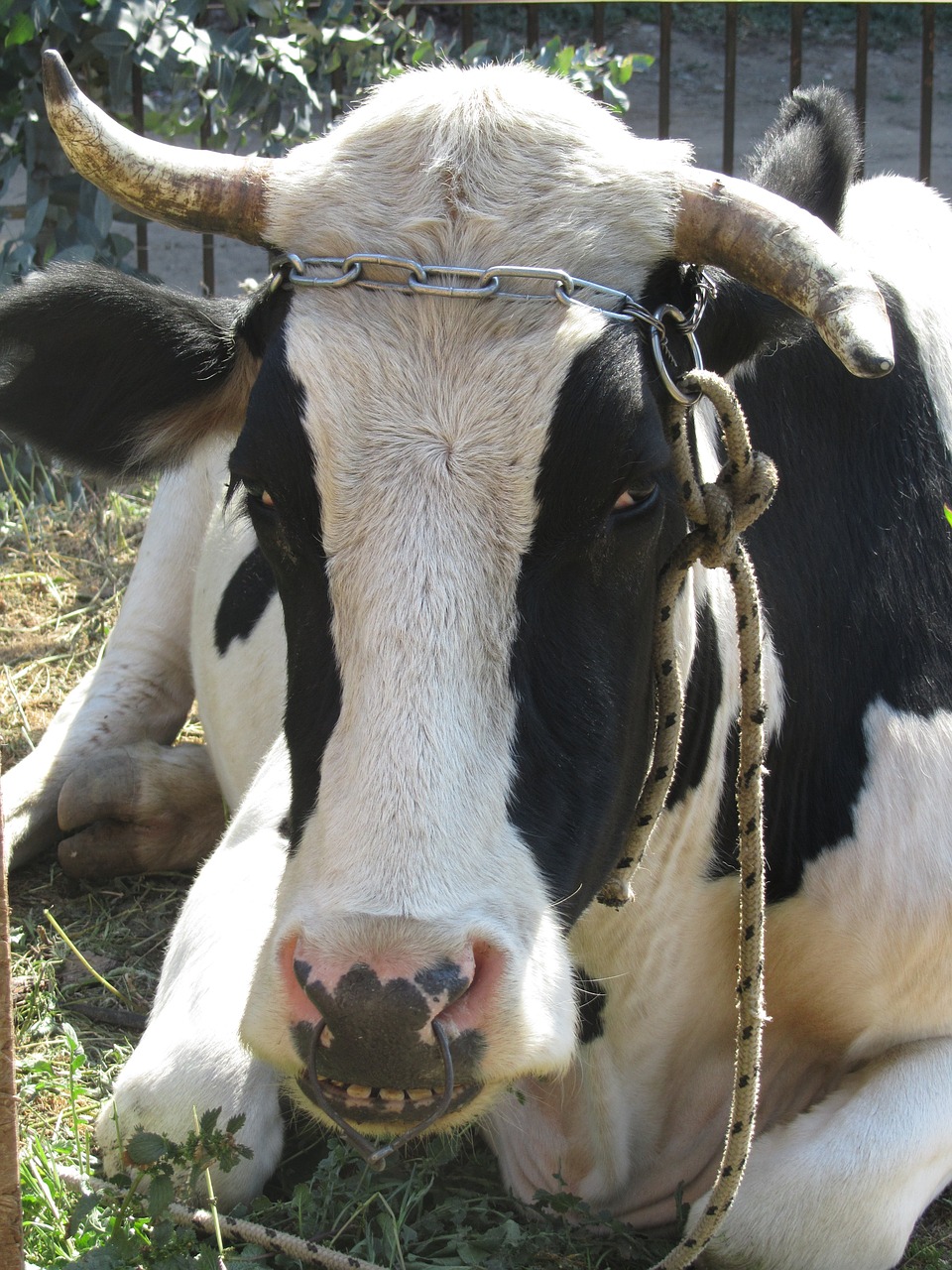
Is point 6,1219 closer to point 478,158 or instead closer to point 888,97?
point 478,158

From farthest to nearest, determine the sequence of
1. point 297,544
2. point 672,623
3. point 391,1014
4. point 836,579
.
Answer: point 836,579
point 672,623
point 297,544
point 391,1014

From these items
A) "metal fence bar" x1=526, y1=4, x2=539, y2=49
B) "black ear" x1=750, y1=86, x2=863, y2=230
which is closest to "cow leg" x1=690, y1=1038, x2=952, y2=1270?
"black ear" x1=750, y1=86, x2=863, y2=230

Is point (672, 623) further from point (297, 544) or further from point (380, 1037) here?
point (380, 1037)

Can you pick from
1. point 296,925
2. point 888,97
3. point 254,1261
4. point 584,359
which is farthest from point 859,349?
point 888,97

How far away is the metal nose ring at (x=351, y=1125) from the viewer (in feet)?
5.95

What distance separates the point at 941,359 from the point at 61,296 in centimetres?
161

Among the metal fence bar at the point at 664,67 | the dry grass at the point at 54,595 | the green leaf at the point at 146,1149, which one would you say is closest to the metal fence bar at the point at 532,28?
the metal fence bar at the point at 664,67

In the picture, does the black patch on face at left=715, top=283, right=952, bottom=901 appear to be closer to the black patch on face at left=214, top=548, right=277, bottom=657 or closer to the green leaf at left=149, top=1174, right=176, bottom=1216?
the green leaf at left=149, top=1174, right=176, bottom=1216

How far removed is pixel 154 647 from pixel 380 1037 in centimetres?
288

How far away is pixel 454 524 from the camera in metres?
1.99

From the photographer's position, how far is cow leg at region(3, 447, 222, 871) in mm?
4391

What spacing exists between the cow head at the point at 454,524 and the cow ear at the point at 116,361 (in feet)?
0.66

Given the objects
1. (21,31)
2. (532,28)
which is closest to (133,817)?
(21,31)

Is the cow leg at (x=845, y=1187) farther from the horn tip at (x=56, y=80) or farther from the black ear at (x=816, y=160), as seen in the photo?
the horn tip at (x=56, y=80)
